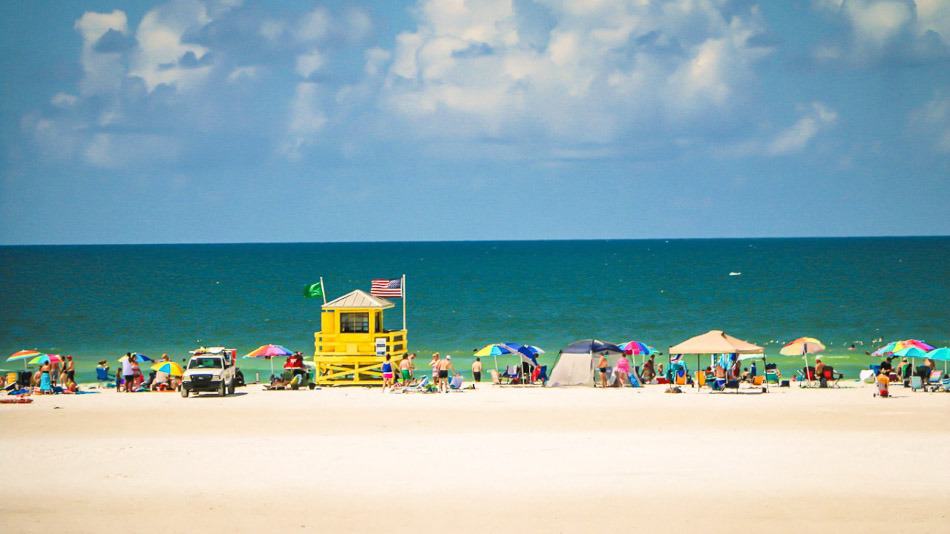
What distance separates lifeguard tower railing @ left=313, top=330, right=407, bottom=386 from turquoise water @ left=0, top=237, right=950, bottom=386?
11983 millimetres

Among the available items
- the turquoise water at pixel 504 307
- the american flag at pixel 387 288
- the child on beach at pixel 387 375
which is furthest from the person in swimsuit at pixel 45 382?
the turquoise water at pixel 504 307

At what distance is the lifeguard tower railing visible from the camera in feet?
123

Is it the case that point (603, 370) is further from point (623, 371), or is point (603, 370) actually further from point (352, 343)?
point (352, 343)

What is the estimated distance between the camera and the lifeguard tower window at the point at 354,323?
3800cm

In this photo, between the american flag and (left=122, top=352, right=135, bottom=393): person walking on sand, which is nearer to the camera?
(left=122, top=352, right=135, bottom=393): person walking on sand

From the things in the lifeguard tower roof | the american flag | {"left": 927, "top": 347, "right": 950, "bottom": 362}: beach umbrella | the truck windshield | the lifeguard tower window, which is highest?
the american flag

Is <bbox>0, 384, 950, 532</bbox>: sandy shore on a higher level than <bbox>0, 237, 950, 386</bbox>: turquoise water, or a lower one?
lower

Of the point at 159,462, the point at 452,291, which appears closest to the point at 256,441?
the point at 159,462

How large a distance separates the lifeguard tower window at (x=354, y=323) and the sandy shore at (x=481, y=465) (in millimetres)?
6256

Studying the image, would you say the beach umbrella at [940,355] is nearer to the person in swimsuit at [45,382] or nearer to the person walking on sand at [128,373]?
the person walking on sand at [128,373]

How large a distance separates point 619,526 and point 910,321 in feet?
237

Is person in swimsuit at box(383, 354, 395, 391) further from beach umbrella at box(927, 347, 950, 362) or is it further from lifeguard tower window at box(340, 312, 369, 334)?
beach umbrella at box(927, 347, 950, 362)

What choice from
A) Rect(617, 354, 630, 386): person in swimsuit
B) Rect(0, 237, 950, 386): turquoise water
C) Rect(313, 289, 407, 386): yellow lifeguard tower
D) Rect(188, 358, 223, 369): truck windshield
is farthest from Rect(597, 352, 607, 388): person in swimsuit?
Rect(0, 237, 950, 386): turquoise water

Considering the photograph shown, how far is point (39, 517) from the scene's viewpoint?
17594 millimetres
